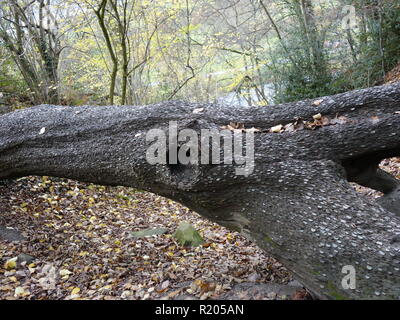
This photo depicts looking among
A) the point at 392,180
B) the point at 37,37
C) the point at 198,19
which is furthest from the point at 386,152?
the point at 198,19

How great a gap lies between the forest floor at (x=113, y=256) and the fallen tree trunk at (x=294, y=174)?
691 millimetres

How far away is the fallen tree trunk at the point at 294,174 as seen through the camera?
7.61 feet

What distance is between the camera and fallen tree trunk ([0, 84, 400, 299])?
91.4 inches

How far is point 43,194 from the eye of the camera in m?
5.79

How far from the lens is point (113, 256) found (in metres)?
4.19

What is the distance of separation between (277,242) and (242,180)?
0.50 m

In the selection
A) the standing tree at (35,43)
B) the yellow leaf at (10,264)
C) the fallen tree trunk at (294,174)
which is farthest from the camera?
the standing tree at (35,43)

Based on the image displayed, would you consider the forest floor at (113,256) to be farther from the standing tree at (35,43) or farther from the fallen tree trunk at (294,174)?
the standing tree at (35,43)

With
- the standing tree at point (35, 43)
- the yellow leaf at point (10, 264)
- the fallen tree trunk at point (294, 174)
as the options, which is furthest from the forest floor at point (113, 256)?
the standing tree at point (35, 43)

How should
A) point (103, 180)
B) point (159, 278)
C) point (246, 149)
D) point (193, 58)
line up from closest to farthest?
point (246, 149) < point (103, 180) < point (159, 278) < point (193, 58)

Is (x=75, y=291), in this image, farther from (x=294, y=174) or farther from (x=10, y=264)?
(x=294, y=174)

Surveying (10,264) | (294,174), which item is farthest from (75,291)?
(294,174)
